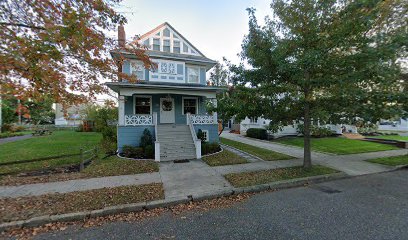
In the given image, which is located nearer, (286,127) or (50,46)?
(50,46)

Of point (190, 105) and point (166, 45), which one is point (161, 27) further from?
point (190, 105)

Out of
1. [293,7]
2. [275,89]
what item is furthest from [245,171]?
[293,7]

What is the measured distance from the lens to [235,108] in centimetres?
668

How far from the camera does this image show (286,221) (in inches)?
153

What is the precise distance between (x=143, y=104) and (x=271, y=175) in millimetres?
10621

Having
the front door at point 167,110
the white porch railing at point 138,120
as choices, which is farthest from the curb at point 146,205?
the front door at point 167,110

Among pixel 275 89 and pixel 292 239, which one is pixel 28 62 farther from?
pixel 275 89

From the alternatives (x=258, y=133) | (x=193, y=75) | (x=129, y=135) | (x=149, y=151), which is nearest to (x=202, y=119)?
(x=193, y=75)

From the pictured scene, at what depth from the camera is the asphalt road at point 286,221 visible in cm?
345

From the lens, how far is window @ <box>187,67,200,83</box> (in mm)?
15336

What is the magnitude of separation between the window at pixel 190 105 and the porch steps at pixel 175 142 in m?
2.45

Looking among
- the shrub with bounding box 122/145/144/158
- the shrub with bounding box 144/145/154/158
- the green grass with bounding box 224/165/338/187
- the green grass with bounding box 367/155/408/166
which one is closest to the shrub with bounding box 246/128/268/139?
the green grass with bounding box 367/155/408/166

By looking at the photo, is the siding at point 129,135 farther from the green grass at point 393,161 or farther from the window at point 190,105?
the green grass at point 393,161

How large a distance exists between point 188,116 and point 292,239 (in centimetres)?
1045
